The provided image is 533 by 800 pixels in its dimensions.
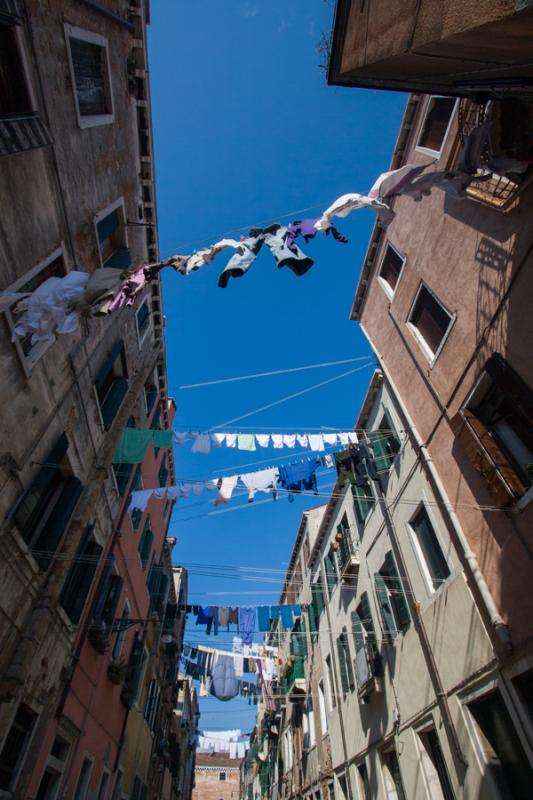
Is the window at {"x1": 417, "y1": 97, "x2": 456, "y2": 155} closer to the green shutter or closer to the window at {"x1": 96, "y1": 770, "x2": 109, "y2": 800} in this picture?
the green shutter

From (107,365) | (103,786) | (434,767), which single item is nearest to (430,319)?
(107,365)

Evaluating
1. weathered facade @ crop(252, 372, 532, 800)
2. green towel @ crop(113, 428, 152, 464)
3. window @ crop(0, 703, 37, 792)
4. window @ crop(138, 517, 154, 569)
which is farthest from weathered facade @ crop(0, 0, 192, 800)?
weathered facade @ crop(252, 372, 532, 800)

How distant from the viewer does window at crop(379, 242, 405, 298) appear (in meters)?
11.5

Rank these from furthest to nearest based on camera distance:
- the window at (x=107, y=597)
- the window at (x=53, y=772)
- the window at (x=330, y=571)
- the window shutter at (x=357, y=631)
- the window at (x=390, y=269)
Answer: the window at (x=330, y=571) → the window shutter at (x=357, y=631) → the window at (x=390, y=269) → the window at (x=107, y=597) → the window at (x=53, y=772)

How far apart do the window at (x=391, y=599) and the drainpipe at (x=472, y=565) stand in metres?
2.84

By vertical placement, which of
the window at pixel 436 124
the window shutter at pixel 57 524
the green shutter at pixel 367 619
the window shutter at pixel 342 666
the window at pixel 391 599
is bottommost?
the window shutter at pixel 342 666

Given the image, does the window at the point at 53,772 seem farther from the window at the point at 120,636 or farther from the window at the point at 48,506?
the window at the point at 48,506

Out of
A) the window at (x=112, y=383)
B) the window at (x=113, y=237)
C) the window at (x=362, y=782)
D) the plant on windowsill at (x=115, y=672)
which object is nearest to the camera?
the window at (x=113, y=237)

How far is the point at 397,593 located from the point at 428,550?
1854 mm

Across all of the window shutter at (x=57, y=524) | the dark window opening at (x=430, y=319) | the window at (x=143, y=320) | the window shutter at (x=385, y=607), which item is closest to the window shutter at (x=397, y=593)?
the window shutter at (x=385, y=607)

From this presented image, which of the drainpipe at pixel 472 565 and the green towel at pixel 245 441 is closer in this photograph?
the drainpipe at pixel 472 565

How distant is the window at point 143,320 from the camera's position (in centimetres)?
1362

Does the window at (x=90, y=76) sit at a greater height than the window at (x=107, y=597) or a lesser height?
greater

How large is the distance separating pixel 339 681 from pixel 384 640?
4.90 m
